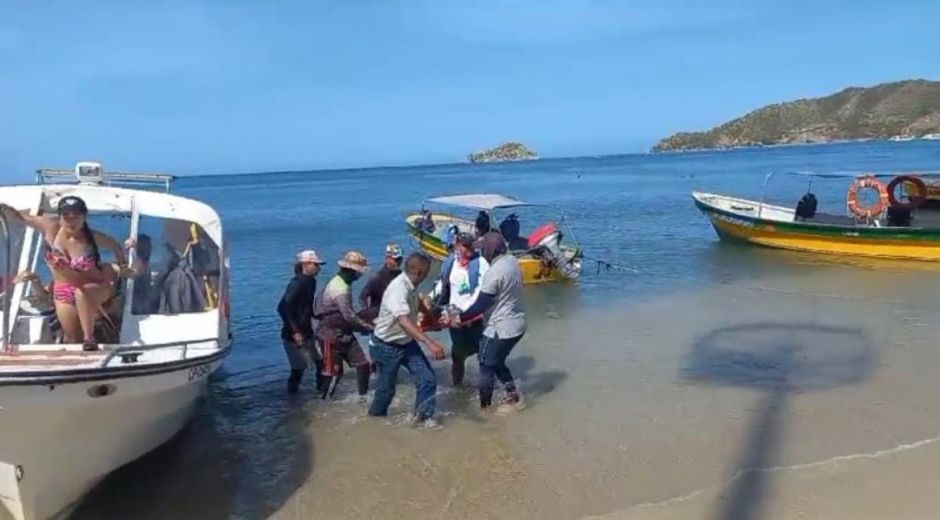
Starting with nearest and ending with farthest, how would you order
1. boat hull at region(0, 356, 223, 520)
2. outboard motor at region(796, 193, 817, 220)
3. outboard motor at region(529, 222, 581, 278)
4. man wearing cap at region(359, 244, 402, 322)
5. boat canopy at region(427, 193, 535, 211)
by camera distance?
1. boat hull at region(0, 356, 223, 520)
2. man wearing cap at region(359, 244, 402, 322)
3. outboard motor at region(529, 222, 581, 278)
4. boat canopy at region(427, 193, 535, 211)
5. outboard motor at region(796, 193, 817, 220)

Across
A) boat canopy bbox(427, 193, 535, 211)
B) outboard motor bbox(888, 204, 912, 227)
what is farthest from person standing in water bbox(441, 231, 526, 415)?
outboard motor bbox(888, 204, 912, 227)

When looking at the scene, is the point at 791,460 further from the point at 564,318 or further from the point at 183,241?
the point at 564,318

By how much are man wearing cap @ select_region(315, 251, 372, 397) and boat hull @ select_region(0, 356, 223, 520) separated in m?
2.08

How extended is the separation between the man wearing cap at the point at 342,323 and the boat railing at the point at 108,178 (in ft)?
7.54

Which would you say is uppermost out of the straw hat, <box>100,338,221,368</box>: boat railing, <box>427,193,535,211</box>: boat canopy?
the straw hat

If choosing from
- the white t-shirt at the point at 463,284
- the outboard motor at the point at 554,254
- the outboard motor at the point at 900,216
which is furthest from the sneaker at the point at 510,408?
the outboard motor at the point at 900,216

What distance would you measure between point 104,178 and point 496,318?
4.50 meters

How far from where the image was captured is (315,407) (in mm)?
9328

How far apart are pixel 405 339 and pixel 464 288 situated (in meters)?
1.33

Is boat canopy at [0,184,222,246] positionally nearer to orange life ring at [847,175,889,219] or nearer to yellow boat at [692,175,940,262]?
yellow boat at [692,175,940,262]

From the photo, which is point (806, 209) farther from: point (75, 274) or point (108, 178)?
point (75, 274)

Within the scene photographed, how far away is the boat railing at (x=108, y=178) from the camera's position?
343 inches

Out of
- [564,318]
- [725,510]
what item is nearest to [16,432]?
[725,510]

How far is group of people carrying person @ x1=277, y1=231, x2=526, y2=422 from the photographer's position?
26.1ft
